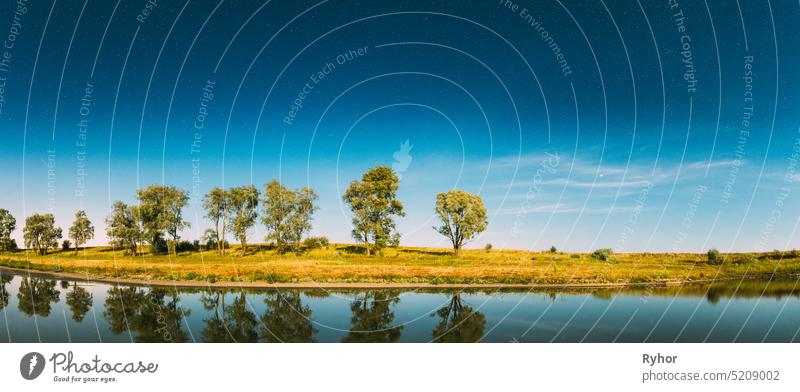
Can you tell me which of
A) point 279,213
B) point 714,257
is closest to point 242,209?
point 279,213

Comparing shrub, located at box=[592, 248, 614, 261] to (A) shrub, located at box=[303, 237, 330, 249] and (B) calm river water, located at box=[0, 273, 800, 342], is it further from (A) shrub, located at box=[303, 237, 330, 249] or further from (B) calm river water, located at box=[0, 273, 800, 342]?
(A) shrub, located at box=[303, 237, 330, 249]

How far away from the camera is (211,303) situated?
19.4m

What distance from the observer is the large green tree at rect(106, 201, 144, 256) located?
162 ft

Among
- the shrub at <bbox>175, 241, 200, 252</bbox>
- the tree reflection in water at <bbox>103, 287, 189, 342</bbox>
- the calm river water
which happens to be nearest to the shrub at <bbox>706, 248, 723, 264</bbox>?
the calm river water

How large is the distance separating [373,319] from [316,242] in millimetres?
35584

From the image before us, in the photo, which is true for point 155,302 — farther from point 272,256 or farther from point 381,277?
point 272,256

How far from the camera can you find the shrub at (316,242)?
5050 cm

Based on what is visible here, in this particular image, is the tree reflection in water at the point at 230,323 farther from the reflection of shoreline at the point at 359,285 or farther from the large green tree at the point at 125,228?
the large green tree at the point at 125,228

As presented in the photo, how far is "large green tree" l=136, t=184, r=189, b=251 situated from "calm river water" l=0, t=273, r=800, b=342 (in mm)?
23935

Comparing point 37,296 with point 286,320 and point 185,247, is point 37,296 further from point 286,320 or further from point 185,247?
point 185,247

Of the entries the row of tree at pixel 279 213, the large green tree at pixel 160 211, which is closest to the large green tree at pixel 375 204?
the row of tree at pixel 279 213

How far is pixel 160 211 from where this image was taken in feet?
159
